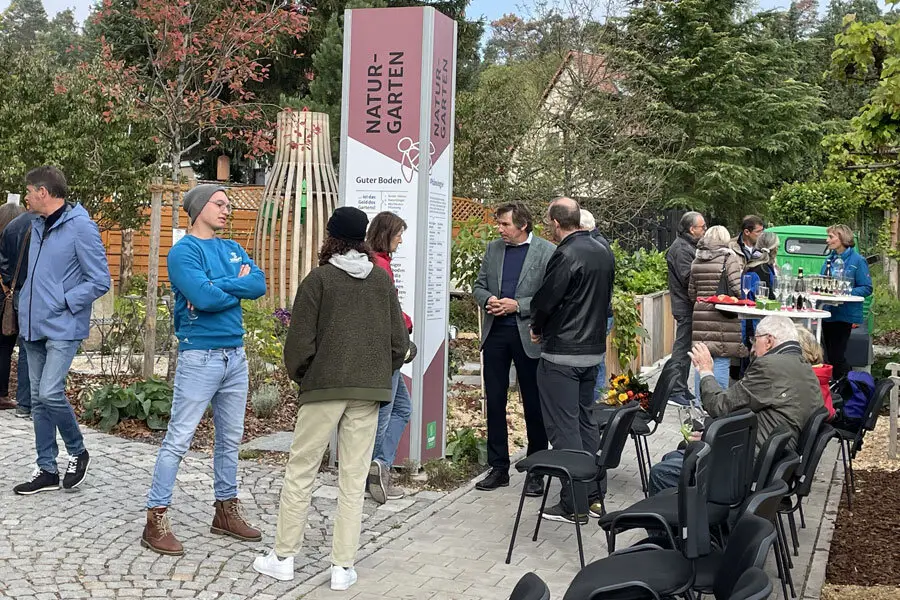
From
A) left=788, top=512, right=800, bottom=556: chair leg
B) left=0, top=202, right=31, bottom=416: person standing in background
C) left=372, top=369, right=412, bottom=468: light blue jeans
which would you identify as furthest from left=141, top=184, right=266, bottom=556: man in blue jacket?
left=0, top=202, right=31, bottom=416: person standing in background

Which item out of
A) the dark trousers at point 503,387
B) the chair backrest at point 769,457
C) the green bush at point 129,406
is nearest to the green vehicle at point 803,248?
the dark trousers at point 503,387

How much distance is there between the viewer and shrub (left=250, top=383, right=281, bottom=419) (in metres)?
8.79

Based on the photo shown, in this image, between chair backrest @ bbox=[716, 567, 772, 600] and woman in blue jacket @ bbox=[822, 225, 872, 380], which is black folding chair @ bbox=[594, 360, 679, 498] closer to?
chair backrest @ bbox=[716, 567, 772, 600]

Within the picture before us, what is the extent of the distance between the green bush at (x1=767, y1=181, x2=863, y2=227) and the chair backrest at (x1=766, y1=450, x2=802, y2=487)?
80.0 feet

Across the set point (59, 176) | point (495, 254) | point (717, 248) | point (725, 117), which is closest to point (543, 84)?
point (717, 248)

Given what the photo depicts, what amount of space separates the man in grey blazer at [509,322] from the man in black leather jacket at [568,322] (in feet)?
1.47

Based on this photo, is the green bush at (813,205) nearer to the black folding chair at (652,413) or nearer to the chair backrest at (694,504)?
the black folding chair at (652,413)

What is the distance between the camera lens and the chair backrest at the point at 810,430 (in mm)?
5324

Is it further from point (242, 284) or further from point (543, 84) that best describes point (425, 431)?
point (543, 84)

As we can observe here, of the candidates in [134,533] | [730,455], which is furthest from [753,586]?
[134,533]

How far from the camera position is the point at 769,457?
473 centimetres

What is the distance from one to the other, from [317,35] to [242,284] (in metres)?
19.6

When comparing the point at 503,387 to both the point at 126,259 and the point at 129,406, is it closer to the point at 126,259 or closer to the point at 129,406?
the point at 129,406

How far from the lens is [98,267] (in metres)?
6.12
